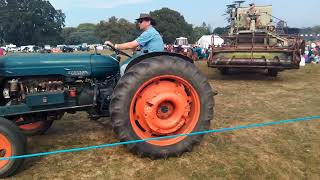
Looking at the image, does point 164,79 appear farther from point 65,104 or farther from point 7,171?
point 7,171

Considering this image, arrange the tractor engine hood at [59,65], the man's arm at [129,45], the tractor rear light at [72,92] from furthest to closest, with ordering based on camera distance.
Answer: the man's arm at [129,45] < the tractor rear light at [72,92] < the tractor engine hood at [59,65]

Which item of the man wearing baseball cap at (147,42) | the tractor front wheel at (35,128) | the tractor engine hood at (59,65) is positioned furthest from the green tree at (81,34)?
the tractor engine hood at (59,65)

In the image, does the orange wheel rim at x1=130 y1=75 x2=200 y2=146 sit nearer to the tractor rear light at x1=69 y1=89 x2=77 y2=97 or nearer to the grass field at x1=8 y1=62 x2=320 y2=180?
the grass field at x1=8 y1=62 x2=320 y2=180

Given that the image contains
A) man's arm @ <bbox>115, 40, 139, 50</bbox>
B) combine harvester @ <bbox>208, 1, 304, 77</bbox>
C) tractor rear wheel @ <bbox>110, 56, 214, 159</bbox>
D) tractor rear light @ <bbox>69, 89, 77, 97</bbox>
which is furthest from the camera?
combine harvester @ <bbox>208, 1, 304, 77</bbox>

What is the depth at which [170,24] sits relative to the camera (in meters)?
82.4

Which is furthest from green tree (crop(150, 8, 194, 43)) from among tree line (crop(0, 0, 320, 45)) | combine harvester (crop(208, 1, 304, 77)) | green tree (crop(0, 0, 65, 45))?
combine harvester (crop(208, 1, 304, 77))

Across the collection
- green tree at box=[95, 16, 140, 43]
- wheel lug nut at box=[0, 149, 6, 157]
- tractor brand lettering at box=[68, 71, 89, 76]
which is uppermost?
green tree at box=[95, 16, 140, 43]

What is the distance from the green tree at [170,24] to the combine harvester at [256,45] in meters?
67.3

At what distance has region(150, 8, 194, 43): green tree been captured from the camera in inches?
3209

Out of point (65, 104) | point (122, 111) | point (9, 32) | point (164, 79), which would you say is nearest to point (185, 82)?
point (164, 79)

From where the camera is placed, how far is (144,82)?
4.17 meters

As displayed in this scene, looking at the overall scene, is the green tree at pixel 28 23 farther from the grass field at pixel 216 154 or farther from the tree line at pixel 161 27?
the grass field at pixel 216 154

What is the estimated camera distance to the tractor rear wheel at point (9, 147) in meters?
3.73

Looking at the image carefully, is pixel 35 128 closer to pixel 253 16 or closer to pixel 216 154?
pixel 216 154
